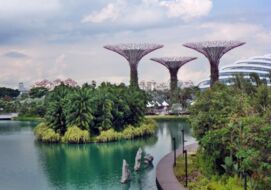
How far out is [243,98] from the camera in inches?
1060

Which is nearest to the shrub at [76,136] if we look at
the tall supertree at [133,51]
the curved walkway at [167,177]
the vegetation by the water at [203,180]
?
the curved walkway at [167,177]

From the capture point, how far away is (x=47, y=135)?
143 ft

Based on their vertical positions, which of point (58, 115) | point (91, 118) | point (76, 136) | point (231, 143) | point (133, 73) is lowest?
point (76, 136)

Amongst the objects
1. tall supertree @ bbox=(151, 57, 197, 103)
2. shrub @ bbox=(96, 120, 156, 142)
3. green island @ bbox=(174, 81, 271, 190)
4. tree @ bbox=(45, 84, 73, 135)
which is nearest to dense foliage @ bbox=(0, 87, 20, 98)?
tall supertree @ bbox=(151, 57, 197, 103)

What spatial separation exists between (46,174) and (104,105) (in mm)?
17289

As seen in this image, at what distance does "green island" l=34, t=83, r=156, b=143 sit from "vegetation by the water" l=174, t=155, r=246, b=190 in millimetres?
17580

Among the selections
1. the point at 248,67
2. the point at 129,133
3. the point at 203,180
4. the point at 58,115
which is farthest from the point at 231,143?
the point at 248,67

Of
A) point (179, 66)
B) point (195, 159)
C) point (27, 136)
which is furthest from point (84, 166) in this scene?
point (179, 66)

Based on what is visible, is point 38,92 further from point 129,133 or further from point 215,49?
point 129,133

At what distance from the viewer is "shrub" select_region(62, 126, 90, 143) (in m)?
41.8

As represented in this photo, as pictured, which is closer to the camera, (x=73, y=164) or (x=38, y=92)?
(x=73, y=164)

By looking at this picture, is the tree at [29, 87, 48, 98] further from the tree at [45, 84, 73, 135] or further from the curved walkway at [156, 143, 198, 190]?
the curved walkway at [156, 143, 198, 190]

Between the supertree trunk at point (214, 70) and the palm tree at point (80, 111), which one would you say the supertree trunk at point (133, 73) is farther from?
the palm tree at point (80, 111)

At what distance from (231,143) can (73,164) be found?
13891 millimetres
